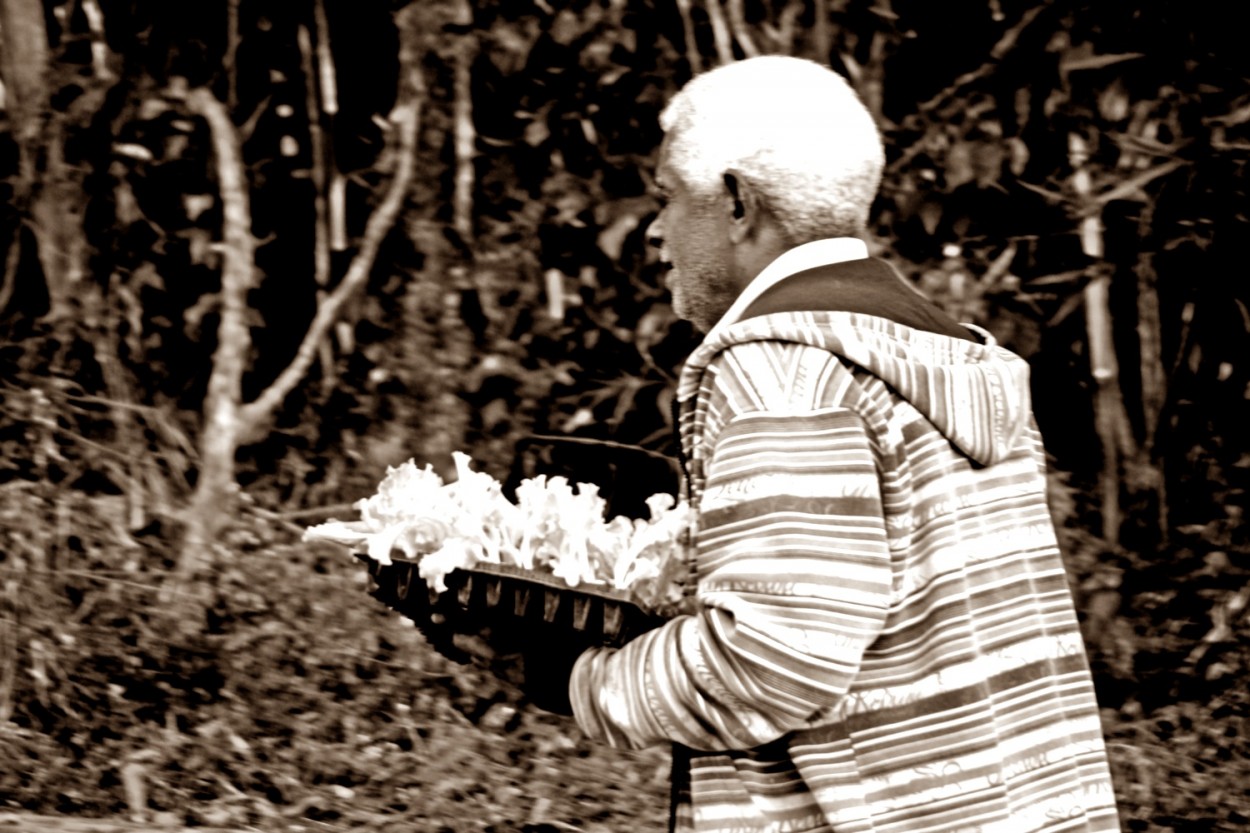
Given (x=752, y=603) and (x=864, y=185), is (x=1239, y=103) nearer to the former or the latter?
(x=864, y=185)

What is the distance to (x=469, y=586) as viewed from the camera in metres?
2.10

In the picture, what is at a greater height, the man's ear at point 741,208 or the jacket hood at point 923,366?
the man's ear at point 741,208

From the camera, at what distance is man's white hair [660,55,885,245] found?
1.98 meters

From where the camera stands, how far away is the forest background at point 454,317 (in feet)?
17.9

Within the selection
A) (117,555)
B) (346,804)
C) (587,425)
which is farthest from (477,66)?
(346,804)

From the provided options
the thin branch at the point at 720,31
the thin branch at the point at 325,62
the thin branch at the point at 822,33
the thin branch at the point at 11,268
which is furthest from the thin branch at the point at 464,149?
the thin branch at the point at 11,268

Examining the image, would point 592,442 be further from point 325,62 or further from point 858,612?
point 858,612

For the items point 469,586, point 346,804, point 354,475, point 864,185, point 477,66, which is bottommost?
point 346,804

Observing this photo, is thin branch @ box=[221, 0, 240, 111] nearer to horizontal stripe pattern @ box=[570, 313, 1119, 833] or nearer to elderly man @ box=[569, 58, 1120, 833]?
elderly man @ box=[569, 58, 1120, 833]

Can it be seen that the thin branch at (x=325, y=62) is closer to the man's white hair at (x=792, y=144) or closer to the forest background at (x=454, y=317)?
the forest background at (x=454, y=317)

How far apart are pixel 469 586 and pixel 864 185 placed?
27.2 inches

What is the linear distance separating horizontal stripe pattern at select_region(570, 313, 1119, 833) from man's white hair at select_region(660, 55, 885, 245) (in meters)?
0.19

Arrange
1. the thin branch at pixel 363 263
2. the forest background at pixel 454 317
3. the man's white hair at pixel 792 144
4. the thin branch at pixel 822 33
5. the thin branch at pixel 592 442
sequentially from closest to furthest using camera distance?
the man's white hair at pixel 792 144 → the forest background at pixel 454 317 → the thin branch at pixel 822 33 → the thin branch at pixel 592 442 → the thin branch at pixel 363 263

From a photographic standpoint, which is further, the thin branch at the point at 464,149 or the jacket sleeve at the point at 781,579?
the thin branch at the point at 464,149
